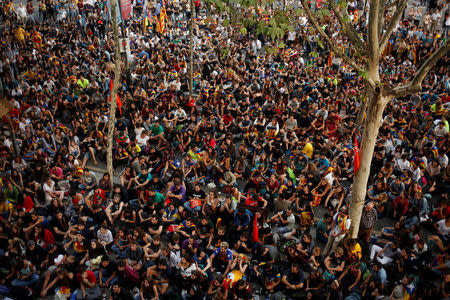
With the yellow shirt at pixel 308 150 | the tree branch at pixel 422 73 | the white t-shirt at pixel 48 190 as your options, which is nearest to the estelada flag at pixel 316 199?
the yellow shirt at pixel 308 150

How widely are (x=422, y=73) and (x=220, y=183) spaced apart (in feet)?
21.2

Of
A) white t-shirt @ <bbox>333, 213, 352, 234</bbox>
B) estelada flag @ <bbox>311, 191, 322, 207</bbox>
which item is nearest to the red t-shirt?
white t-shirt @ <bbox>333, 213, 352, 234</bbox>

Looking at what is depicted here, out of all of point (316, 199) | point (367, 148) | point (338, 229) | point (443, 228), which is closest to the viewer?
point (367, 148)

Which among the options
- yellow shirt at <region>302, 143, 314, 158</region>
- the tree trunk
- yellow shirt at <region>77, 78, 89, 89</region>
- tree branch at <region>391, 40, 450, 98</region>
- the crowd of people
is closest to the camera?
tree branch at <region>391, 40, 450, 98</region>

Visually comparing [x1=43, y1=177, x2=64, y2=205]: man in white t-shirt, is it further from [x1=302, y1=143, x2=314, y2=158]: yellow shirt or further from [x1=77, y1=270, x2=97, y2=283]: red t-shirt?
[x1=302, y1=143, x2=314, y2=158]: yellow shirt

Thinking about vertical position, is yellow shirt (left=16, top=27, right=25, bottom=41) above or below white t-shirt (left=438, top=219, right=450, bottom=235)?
above

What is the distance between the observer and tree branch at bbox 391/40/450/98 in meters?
5.60

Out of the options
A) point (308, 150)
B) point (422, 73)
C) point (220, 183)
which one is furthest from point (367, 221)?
point (220, 183)

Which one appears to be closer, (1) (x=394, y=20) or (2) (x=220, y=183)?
(1) (x=394, y=20)

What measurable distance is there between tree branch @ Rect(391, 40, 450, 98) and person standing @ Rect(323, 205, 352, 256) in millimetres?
2756

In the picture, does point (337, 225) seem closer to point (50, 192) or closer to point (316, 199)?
point (316, 199)

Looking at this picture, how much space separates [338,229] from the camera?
26.5 ft

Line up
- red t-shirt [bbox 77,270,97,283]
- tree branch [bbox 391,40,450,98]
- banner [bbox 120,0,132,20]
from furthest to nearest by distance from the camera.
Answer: banner [bbox 120,0,132,20], red t-shirt [bbox 77,270,97,283], tree branch [bbox 391,40,450,98]

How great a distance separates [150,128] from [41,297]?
6.86 meters
